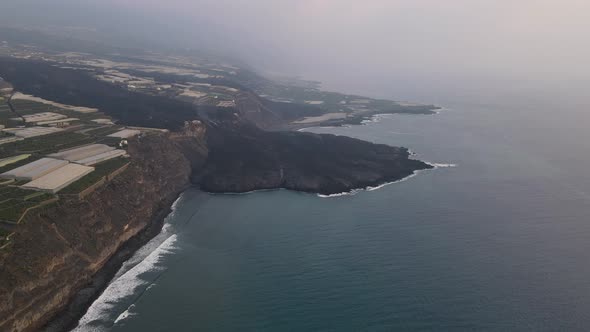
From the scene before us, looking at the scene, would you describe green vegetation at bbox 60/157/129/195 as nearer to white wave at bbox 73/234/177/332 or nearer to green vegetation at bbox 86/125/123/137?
white wave at bbox 73/234/177/332

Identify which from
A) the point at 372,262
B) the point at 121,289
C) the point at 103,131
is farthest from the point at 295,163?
the point at 121,289

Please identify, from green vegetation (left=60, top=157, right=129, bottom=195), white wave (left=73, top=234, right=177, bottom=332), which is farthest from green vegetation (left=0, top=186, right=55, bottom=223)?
white wave (left=73, top=234, right=177, bottom=332)

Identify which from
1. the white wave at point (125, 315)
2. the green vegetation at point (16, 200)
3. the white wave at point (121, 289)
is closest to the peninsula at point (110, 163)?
the green vegetation at point (16, 200)

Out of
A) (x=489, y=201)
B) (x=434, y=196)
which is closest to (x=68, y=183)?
(x=434, y=196)

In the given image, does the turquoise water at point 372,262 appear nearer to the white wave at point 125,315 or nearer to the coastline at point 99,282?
the white wave at point 125,315

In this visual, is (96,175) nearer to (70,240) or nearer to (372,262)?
(70,240)
